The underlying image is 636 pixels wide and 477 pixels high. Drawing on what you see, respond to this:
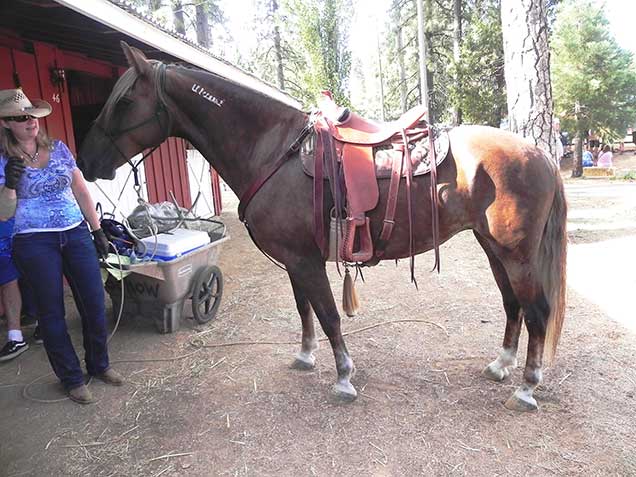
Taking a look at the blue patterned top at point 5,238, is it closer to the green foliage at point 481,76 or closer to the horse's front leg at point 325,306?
the horse's front leg at point 325,306

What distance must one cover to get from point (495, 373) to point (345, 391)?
949 mm

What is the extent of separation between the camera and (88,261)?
2.61 m

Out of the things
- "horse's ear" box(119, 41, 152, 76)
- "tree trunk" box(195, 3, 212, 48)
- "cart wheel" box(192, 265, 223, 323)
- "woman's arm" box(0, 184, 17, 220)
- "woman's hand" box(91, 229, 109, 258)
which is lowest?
"cart wheel" box(192, 265, 223, 323)

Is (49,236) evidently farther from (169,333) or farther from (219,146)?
(169,333)

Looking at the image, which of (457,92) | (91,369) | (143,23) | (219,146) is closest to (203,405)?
(91,369)

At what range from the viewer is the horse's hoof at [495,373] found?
2605mm

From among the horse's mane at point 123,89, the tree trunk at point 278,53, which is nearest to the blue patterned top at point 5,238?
the horse's mane at point 123,89

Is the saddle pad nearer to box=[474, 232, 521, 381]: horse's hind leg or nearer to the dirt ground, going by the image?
box=[474, 232, 521, 381]: horse's hind leg

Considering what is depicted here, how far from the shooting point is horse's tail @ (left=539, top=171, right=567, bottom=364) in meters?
2.34

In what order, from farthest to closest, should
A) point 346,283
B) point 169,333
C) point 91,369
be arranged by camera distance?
point 169,333
point 91,369
point 346,283

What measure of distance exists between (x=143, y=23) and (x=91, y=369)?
9.65 ft

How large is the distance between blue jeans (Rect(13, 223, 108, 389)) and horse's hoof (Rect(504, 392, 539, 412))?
252cm

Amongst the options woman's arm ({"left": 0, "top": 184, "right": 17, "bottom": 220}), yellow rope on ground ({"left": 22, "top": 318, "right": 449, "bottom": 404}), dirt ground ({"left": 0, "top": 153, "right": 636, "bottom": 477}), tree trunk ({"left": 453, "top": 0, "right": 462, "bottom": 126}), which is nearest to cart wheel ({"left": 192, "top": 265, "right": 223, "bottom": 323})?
dirt ground ({"left": 0, "top": 153, "right": 636, "bottom": 477})

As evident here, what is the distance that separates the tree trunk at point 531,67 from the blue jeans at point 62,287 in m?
5.53
